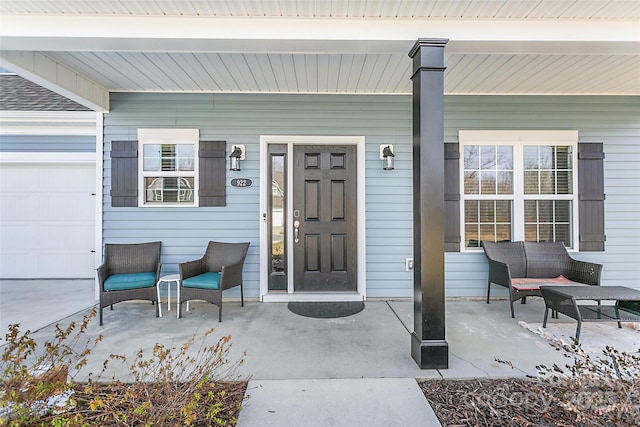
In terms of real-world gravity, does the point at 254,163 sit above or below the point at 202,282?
above

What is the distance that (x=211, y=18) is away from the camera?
8.46ft

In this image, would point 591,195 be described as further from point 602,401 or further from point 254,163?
point 254,163

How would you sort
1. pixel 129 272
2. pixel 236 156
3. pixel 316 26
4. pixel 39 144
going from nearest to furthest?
pixel 316 26, pixel 129 272, pixel 236 156, pixel 39 144

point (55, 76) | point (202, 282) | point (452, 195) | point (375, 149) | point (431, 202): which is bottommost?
point (202, 282)

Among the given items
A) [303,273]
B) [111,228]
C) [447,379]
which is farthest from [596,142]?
[111,228]

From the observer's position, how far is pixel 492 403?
1.94 m

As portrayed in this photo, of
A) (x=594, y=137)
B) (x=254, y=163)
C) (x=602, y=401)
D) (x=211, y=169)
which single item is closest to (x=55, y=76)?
(x=211, y=169)

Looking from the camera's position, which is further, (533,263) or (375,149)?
(375,149)

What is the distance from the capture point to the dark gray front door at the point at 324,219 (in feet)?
14.1

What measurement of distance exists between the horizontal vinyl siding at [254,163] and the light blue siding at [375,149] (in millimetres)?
13

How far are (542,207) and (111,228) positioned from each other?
19.4 ft

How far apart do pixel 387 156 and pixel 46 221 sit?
579 centimetres

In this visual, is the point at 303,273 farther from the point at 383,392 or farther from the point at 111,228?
the point at 111,228

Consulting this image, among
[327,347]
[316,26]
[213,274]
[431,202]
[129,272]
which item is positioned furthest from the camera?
[129,272]
